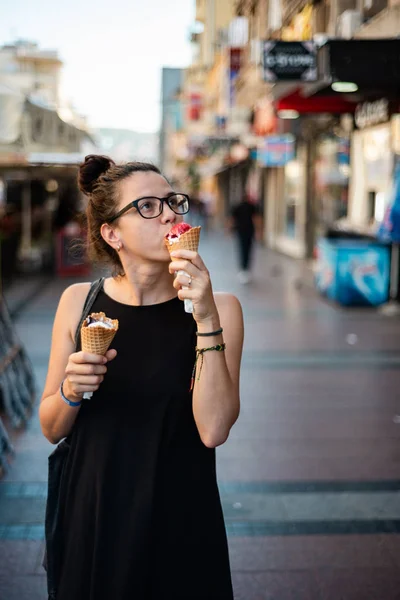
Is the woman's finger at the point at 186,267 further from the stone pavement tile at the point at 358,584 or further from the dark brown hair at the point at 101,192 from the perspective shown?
the stone pavement tile at the point at 358,584

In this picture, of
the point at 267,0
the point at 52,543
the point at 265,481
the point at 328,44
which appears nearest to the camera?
the point at 52,543

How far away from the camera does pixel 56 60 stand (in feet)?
255

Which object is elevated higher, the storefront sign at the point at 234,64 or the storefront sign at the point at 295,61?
the storefront sign at the point at 234,64

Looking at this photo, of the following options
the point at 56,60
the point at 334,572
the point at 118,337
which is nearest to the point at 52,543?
→ the point at 118,337

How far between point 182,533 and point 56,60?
264 ft

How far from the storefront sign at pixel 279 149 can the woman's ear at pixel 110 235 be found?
2159cm

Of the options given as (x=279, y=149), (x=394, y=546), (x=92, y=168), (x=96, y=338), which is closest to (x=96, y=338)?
(x=96, y=338)

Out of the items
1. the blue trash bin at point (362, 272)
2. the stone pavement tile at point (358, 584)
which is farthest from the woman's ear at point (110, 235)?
the blue trash bin at point (362, 272)

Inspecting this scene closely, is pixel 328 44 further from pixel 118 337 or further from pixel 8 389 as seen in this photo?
pixel 118 337

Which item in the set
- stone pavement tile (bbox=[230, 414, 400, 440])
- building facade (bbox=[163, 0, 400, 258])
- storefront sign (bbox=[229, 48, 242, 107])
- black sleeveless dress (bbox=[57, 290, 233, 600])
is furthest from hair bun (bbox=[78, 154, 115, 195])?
storefront sign (bbox=[229, 48, 242, 107])

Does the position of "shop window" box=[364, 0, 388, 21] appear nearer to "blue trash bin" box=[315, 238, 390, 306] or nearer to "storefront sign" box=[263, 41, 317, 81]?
"storefront sign" box=[263, 41, 317, 81]

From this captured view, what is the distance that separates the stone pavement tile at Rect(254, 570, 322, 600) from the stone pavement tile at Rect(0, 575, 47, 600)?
41.3 inches

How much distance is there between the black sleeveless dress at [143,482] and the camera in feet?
7.39

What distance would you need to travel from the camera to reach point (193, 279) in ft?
6.71
